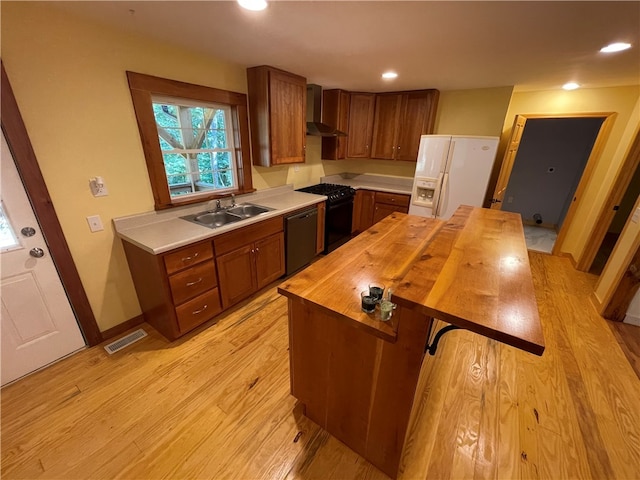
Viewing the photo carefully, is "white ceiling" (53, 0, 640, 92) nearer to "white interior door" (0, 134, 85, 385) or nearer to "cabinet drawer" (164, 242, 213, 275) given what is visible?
"white interior door" (0, 134, 85, 385)

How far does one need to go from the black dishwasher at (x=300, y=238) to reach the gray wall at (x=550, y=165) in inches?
176

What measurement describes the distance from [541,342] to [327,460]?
4.09ft

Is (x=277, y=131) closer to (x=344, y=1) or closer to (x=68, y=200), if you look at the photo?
(x=344, y=1)

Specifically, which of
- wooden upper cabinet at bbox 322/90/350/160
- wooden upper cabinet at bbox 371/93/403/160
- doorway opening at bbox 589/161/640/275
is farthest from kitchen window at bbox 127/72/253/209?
doorway opening at bbox 589/161/640/275

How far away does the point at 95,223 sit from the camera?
187 centimetres

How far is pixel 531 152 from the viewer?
483 centimetres

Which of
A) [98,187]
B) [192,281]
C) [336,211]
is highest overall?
[98,187]

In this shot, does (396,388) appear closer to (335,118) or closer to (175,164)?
(175,164)

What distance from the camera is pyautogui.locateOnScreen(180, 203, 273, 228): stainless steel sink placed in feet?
8.08

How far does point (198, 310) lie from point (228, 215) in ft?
3.28

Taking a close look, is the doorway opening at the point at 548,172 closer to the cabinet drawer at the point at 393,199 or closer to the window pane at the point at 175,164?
the cabinet drawer at the point at 393,199

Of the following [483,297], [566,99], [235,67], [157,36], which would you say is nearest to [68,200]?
[157,36]

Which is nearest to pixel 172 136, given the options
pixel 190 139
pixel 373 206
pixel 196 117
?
pixel 190 139

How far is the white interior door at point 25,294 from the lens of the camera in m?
1.54
